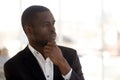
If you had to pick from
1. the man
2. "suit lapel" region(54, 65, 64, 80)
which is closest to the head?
the man

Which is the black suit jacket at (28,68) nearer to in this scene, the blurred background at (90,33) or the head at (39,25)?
the head at (39,25)

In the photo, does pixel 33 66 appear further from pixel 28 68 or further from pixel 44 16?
pixel 44 16

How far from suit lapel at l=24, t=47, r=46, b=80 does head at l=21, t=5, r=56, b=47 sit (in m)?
0.05

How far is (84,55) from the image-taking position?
3.77 m

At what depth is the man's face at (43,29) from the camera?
1.25 m

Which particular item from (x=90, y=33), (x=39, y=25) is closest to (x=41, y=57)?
(x=39, y=25)

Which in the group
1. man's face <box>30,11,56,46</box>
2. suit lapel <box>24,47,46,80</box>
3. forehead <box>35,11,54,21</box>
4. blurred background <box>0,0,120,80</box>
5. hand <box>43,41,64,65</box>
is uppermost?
forehead <box>35,11,54,21</box>

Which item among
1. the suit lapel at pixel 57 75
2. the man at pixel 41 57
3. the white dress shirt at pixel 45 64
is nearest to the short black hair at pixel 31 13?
the man at pixel 41 57

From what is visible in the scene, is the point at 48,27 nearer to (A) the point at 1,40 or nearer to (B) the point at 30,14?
(B) the point at 30,14

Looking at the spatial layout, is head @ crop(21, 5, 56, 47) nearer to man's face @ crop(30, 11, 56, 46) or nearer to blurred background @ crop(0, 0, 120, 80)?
man's face @ crop(30, 11, 56, 46)

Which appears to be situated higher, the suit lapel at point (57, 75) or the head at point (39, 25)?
the head at point (39, 25)

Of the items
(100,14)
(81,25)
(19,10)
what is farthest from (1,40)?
(100,14)

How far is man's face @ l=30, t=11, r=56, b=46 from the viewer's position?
49.3 inches

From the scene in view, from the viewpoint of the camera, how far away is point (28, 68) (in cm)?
132
